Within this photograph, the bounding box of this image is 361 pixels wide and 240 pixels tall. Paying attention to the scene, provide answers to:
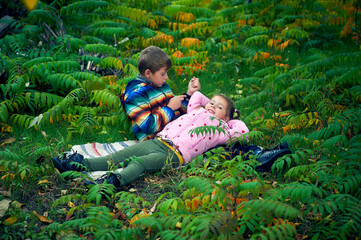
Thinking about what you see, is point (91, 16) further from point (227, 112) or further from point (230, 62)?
point (227, 112)

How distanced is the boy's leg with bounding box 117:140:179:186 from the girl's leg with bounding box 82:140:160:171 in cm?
7

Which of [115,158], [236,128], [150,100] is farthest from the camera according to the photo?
[150,100]

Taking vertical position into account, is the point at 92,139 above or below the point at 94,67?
below

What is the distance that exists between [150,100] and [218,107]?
2.86ft

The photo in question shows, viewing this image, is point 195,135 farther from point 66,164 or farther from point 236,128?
point 66,164

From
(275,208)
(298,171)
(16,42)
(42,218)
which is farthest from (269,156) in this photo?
(16,42)

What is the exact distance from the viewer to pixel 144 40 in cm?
613

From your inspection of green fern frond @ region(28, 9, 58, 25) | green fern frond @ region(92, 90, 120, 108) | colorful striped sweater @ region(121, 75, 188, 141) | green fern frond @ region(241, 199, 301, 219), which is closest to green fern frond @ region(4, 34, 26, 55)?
green fern frond @ region(28, 9, 58, 25)

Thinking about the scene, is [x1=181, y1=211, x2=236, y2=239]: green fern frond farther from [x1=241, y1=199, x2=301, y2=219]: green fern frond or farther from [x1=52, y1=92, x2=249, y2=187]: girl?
[x1=52, y1=92, x2=249, y2=187]: girl

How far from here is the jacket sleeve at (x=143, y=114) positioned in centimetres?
393

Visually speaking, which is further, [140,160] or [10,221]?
[140,160]

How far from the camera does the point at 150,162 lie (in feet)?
11.4

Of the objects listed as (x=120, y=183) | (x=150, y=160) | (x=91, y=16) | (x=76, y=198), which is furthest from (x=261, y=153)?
(x=91, y=16)

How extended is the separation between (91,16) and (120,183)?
14.5 ft
